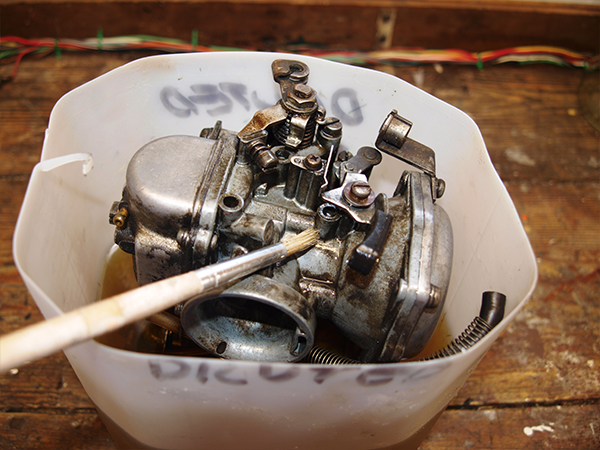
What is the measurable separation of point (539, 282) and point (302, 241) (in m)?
0.67

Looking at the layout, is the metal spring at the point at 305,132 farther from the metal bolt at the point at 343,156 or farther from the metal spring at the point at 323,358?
the metal spring at the point at 323,358

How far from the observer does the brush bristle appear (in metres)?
0.70

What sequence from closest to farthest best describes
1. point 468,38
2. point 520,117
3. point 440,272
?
point 440,272 < point 520,117 < point 468,38

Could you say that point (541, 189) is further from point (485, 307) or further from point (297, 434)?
point (297, 434)

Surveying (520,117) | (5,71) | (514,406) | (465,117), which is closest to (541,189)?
(520,117)

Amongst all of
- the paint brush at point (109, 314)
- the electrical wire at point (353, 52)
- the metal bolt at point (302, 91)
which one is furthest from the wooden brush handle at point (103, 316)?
the electrical wire at point (353, 52)

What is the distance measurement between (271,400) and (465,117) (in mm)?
628

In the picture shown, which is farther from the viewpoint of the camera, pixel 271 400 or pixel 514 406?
pixel 514 406

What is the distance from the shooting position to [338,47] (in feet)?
4.85

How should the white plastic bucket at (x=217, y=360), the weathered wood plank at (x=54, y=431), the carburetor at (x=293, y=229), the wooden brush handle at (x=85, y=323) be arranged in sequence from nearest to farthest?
the wooden brush handle at (x=85, y=323) < the white plastic bucket at (x=217, y=360) < the carburetor at (x=293, y=229) < the weathered wood plank at (x=54, y=431)

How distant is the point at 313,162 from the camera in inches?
28.6

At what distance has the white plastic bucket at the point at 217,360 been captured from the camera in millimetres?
565

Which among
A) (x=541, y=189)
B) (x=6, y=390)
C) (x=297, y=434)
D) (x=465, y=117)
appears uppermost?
(x=465, y=117)

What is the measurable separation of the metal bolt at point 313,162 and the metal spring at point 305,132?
6cm
